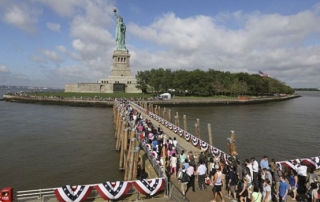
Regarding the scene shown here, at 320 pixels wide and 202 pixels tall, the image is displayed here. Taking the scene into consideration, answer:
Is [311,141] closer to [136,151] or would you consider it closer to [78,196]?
[136,151]

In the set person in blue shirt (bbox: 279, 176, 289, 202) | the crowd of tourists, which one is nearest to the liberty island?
the crowd of tourists

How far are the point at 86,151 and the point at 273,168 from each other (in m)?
19.9

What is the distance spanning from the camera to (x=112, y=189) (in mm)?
12047

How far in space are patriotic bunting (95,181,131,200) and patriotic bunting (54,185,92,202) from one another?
52 cm

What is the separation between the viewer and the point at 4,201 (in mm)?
10906

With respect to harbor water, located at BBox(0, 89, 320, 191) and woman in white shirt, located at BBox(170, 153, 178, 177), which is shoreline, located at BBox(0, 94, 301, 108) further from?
woman in white shirt, located at BBox(170, 153, 178, 177)

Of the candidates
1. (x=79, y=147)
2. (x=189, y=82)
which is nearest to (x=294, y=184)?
(x=79, y=147)

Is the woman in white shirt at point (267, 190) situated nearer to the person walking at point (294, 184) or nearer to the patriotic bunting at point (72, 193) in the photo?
the person walking at point (294, 184)

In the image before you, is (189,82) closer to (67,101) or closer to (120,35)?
(120,35)

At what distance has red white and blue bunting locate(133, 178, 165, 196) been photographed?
12266mm

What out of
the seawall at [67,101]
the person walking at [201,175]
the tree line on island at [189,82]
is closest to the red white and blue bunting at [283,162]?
the person walking at [201,175]

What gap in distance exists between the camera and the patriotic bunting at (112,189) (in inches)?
466

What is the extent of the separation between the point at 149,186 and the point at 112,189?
166 cm

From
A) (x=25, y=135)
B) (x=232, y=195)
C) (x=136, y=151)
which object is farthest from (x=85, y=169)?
(x=25, y=135)
